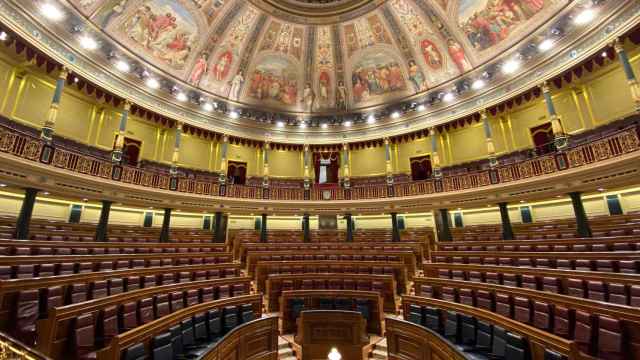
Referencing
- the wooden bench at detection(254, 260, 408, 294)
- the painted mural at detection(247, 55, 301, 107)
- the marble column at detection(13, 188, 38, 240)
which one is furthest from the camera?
the painted mural at detection(247, 55, 301, 107)

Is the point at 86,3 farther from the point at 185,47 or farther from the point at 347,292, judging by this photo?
the point at 347,292

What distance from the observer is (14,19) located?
8.43 meters

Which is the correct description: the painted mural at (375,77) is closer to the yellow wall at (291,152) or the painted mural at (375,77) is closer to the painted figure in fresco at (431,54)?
the painted figure in fresco at (431,54)

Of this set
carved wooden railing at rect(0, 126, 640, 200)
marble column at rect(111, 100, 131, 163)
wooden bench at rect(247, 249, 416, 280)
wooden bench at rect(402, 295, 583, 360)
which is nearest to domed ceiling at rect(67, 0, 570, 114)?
marble column at rect(111, 100, 131, 163)

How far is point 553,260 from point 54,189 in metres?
14.6

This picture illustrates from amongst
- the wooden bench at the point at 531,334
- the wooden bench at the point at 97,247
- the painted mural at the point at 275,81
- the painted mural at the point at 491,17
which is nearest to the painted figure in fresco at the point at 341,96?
the painted mural at the point at 275,81

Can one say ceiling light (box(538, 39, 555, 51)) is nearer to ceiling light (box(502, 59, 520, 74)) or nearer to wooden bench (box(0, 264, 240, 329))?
ceiling light (box(502, 59, 520, 74))

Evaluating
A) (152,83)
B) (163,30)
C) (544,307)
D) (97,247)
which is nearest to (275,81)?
(163,30)

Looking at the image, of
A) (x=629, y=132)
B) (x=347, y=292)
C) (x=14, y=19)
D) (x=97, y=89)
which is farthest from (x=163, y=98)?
(x=629, y=132)

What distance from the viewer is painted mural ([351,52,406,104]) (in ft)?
55.2

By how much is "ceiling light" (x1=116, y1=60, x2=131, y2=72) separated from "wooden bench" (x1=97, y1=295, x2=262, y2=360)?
1188cm

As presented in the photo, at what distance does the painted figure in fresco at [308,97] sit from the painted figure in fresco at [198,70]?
6244 mm

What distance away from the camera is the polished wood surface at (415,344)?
405 centimetres

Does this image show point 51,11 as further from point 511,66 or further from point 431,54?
point 511,66
